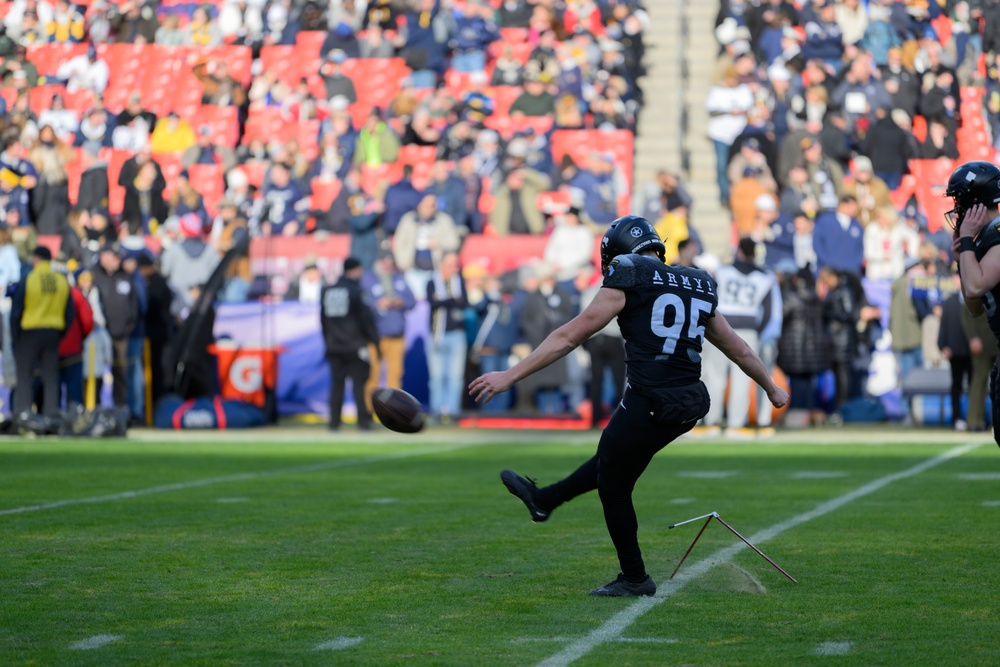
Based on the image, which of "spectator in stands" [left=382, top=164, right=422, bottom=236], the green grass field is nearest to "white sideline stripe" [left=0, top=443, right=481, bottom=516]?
the green grass field

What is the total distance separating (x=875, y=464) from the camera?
15156 mm

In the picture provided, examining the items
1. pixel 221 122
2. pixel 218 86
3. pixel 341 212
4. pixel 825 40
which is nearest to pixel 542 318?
pixel 341 212

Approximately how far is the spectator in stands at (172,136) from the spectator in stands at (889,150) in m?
10.9

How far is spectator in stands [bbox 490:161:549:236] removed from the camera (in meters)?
23.9

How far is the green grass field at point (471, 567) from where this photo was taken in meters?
6.13

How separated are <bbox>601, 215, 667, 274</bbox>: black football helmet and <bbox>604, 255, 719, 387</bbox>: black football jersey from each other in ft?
0.34

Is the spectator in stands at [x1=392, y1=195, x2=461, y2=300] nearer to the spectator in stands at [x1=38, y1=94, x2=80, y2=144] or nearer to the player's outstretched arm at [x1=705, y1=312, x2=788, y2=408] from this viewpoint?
the spectator in stands at [x1=38, y1=94, x2=80, y2=144]

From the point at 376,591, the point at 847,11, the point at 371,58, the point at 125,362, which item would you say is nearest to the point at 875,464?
the point at 376,591

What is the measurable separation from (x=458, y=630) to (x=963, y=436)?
1368 cm

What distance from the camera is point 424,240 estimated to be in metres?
23.3

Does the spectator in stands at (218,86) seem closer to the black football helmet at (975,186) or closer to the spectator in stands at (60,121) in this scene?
the spectator in stands at (60,121)

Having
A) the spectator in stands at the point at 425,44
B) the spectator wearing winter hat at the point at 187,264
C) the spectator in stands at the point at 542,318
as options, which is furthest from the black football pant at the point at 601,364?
the spectator in stands at the point at 425,44

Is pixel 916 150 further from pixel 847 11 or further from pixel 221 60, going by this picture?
pixel 221 60

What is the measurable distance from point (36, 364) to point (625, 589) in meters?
14.0
